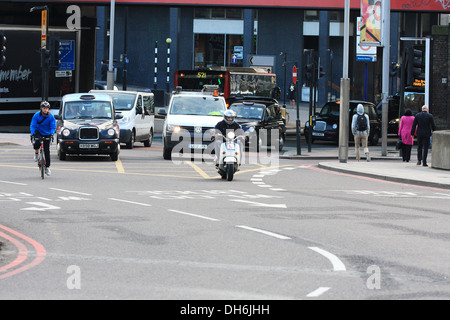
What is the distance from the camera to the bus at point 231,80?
4638 cm

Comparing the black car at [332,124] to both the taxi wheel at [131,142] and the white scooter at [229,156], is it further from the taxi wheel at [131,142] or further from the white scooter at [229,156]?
the white scooter at [229,156]

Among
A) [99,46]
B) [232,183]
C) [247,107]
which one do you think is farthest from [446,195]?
[99,46]

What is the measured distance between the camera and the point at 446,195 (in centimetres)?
1984

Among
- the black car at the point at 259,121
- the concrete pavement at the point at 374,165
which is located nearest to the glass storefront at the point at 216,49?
the concrete pavement at the point at 374,165

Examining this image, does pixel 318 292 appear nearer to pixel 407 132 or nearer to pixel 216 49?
pixel 407 132

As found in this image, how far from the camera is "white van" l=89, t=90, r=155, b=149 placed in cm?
3350

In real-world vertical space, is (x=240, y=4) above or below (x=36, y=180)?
above

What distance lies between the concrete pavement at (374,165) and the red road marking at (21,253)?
11.9 meters

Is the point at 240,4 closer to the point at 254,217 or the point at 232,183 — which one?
the point at 232,183

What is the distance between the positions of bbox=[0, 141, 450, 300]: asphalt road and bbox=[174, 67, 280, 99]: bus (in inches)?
944

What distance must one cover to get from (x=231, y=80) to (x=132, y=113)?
15.6 meters

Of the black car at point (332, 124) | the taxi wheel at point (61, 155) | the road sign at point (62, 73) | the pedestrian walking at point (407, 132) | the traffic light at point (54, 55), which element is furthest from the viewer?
the road sign at point (62, 73)

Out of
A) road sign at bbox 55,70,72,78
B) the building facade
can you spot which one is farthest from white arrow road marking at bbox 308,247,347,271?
the building facade
